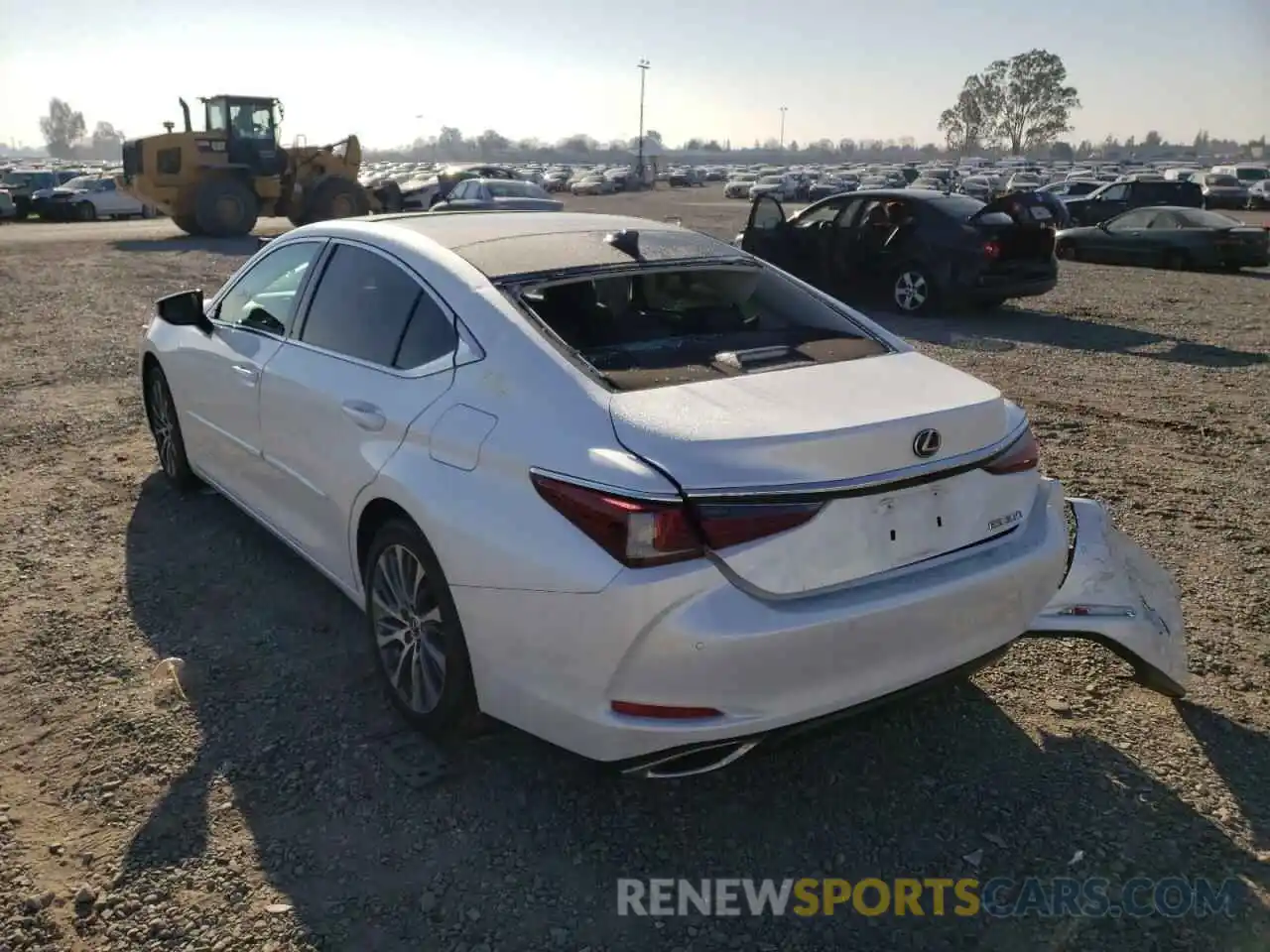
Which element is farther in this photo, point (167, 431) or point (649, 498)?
point (167, 431)

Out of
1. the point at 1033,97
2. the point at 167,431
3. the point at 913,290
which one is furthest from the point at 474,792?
the point at 1033,97

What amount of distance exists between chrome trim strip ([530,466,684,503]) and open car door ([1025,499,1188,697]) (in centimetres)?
141

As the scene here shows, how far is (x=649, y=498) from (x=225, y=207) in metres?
23.4

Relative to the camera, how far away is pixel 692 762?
2.52m

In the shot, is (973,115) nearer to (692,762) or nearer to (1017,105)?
(1017,105)

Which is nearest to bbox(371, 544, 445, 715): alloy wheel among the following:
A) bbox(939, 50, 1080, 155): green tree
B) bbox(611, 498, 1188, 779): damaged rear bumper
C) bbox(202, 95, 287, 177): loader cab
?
bbox(611, 498, 1188, 779): damaged rear bumper

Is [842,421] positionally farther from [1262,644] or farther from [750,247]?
[750,247]

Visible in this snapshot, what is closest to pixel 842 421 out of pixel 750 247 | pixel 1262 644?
pixel 1262 644

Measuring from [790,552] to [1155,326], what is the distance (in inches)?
414

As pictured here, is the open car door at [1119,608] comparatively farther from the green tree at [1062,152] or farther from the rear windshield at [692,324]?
the green tree at [1062,152]

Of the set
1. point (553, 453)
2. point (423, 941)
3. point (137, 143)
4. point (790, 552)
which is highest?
point (137, 143)

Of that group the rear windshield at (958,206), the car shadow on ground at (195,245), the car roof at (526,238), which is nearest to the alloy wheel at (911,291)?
the rear windshield at (958,206)

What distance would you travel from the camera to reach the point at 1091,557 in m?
3.28

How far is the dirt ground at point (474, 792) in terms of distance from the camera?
2.50m
